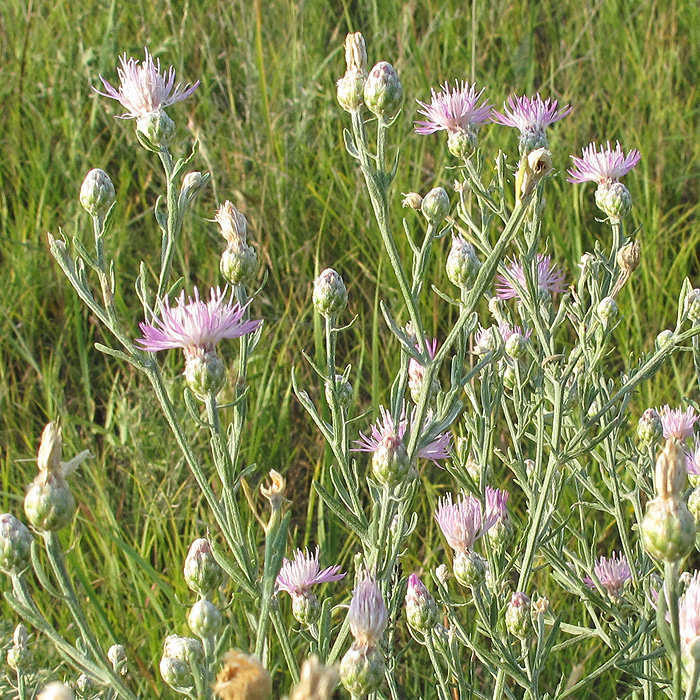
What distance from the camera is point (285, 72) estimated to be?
3281 mm

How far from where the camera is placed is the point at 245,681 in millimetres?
697

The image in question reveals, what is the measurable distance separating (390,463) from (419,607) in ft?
1.09

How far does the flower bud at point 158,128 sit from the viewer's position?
4.59 ft

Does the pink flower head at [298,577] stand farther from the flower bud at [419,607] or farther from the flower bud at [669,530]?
the flower bud at [669,530]

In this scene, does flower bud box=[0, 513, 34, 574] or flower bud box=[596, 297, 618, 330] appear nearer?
flower bud box=[0, 513, 34, 574]

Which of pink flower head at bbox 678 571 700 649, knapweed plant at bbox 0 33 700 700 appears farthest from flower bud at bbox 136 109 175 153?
pink flower head at bbox 678 571 700 649

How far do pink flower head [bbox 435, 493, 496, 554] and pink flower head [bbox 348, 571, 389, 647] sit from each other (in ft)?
1.63

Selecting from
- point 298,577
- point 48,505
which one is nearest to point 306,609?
point 298,577

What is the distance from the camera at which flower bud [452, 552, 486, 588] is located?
1.37 meters

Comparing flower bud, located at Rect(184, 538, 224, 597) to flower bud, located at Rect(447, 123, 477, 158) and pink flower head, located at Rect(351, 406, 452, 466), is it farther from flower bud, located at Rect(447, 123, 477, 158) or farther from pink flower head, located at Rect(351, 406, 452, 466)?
flower bud, located at Rect(447, 123, 477, 158)

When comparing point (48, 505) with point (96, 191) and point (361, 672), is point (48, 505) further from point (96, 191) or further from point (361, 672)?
point (96, 191)

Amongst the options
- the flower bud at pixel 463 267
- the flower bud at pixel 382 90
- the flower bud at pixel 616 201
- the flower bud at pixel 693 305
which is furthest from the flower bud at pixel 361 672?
the flower bud at pixel 616 201

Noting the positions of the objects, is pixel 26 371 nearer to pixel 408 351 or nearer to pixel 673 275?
pixel 408 351

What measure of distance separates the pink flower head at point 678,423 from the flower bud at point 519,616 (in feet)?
1.67
